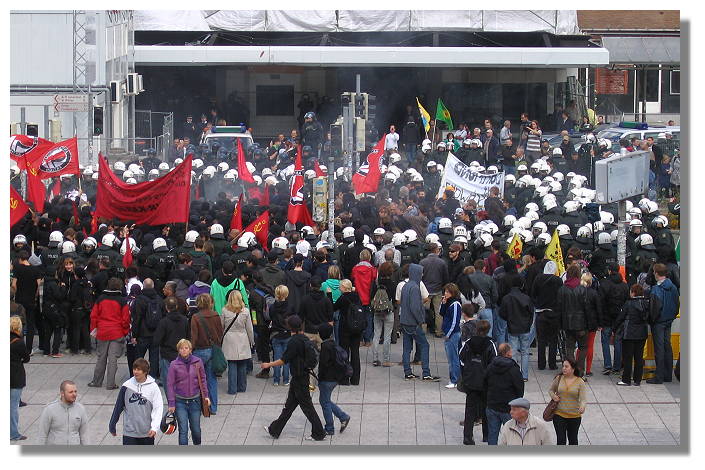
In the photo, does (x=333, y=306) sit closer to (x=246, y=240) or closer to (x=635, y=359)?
(x=246, y=240)

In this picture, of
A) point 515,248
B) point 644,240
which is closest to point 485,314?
point 515,248

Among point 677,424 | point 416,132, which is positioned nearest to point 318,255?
point 677,424

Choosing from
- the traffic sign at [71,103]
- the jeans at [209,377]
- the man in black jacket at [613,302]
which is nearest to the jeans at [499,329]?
the man in black jacket at [613,302]

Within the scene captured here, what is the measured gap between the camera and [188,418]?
14.5 meters

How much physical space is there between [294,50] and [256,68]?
3.15m

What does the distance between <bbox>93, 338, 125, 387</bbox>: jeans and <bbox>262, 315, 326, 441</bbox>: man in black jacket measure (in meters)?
2.80

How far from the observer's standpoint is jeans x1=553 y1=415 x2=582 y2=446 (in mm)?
14211

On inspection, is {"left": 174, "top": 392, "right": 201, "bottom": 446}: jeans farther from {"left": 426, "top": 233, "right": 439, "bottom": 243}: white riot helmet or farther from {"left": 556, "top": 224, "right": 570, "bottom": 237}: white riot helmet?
{"left": 556, "top": 224, "right": 570, "bottom": 237}: white riot helmet

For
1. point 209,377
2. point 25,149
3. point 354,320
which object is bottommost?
point 209,377

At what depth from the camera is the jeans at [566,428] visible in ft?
46.6

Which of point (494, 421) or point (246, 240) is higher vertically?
point (246, 240)

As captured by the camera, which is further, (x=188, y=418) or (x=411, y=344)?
(x=411, y=344)

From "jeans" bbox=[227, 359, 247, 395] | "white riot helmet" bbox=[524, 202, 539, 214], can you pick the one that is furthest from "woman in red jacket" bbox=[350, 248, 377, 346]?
"white riot helmet" bbox=[524, 202, 539, 214]

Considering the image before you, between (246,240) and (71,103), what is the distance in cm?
1386
